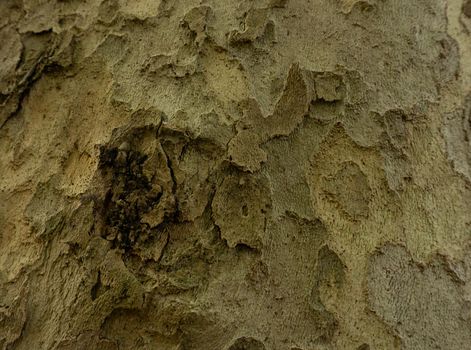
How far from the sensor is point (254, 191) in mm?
893

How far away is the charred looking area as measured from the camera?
88 centimetres

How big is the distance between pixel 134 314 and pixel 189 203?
20 centimetres

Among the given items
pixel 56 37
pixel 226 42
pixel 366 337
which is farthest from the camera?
pixel 56 37

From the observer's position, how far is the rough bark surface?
33.8 inches

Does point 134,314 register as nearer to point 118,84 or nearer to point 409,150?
point 118,84

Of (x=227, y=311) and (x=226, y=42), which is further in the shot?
(x=226, y=42)

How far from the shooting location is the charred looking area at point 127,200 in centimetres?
88

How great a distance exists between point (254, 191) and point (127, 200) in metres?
0.21

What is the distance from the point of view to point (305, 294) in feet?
2.82

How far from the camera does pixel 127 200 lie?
0.89 metres

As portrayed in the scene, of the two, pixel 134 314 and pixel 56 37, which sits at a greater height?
pixel 56 37

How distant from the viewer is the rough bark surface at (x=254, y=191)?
0.86 m

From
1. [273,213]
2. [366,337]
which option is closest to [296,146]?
[273,213]

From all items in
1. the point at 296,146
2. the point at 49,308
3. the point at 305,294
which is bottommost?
the point at 49,308
